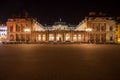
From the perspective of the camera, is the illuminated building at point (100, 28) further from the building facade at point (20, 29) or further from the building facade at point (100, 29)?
the building facade at point (20, 29)

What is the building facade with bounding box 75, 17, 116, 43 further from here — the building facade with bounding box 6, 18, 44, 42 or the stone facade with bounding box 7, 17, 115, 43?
the building facade with bounding box 6, 18, 44, 42

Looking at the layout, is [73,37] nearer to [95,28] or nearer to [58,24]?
[95,28]

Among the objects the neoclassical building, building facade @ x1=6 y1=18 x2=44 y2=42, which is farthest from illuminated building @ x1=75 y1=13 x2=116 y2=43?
building facade @ x1=6 y1=18 x2=44 y2=42

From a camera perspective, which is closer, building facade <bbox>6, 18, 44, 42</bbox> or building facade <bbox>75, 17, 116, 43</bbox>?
building facade <bbox>6, 18, 44, 42</bbox>

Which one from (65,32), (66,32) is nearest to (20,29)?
(65,32)

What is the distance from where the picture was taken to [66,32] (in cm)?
11538

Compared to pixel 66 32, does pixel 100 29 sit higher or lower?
higher

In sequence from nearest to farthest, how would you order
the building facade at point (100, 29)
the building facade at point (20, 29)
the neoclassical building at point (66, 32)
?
the neoclassical building at point (66, 32)
the building facade at point (20, 29)
the building facade at point (100, 29)

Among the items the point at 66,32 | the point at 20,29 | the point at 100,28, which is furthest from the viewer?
the point at 100,28

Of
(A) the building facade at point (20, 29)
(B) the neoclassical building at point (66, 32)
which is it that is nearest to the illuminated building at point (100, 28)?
(B) the neoclassical building at point (66, 32)

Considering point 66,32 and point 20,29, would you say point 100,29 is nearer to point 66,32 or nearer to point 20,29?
point 66,32

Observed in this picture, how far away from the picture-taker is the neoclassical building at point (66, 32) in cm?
11407

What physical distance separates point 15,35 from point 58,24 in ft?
95.3

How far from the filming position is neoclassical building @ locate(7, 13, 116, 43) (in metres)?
114
